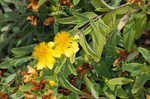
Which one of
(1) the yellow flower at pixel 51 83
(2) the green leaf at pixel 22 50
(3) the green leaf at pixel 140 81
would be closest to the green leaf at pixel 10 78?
(2) the green leaf at pixel 22 50

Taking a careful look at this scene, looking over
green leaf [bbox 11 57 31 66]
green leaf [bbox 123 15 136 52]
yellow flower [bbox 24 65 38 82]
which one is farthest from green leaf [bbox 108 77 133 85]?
green leaf [bbox 11 57 31 66]

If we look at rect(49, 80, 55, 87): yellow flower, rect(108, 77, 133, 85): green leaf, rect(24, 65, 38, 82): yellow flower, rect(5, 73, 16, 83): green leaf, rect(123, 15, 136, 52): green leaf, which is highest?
rect(123, 15, 136, 52): green leaf

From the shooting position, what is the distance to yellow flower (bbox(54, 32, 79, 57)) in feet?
3.16

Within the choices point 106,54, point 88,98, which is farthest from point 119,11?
point 88,98

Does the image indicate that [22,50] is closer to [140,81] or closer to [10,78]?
[10,78]

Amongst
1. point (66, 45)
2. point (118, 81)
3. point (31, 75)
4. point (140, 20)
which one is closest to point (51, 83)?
point (31, 75)

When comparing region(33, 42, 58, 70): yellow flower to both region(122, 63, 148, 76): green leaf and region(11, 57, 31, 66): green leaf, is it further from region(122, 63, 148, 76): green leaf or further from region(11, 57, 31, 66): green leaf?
region(11, 57, 31, 66): green leaf

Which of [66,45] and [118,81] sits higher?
[66,45]

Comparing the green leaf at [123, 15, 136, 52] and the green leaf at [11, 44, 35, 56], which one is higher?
the green leaf at [123, 15, 136, 52]

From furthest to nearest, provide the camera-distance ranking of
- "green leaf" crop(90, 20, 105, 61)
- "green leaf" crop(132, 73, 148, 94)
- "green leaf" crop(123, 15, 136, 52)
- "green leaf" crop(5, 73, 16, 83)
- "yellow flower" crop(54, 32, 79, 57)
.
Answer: "green leaf" crop(5, 73, 16, 83) → "green leaf" crop(123, 15, 136, 52) → "green leaf" crop(132, 73, 148, 94) → "green leaf" crop(90, 20, 105, 61) → "yellow flower" crop(54, 32, 79, 57)

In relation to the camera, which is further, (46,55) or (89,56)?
(89,56)

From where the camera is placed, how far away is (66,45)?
3.25 ft

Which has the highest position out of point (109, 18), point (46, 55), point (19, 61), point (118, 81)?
point (109, 18)

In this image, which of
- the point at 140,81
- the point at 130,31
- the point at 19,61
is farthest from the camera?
the point at 19,61
